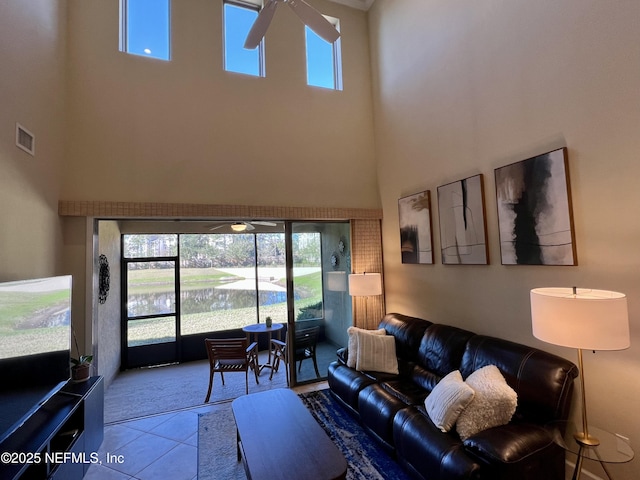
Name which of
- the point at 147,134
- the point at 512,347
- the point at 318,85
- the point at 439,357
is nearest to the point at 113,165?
the point at 147,134

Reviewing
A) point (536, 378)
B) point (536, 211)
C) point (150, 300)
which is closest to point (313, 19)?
point (536, 211)

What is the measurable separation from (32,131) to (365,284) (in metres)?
3.74

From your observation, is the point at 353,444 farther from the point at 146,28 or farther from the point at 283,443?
the point at 146,28

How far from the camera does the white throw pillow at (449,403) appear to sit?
6.86 ft

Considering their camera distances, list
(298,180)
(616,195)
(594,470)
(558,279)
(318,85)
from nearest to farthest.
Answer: (616,195), (594,470), (558,279), (298,180), (318,85)

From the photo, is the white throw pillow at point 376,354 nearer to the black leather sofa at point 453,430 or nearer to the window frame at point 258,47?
the black leather sofa at point 453,430

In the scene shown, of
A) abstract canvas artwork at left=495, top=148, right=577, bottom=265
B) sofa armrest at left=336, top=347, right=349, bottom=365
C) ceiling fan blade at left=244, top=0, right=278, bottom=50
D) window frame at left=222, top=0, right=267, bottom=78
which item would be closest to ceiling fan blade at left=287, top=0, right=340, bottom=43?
ceiling fan blade at left=244, top=0, right=278, bottom=50

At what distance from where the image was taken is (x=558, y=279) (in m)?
2.38

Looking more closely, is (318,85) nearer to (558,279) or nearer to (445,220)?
(445,220)

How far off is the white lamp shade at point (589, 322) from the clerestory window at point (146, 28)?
477 cm

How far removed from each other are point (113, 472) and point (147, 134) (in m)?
3.41

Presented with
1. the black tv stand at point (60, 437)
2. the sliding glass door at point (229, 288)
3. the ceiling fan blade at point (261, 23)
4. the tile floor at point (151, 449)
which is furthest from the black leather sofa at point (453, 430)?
the ceiling fan blade at point (261, 23)

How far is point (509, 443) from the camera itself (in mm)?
1828

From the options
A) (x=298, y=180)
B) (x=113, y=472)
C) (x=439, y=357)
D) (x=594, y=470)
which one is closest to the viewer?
(x=594, y=470)
